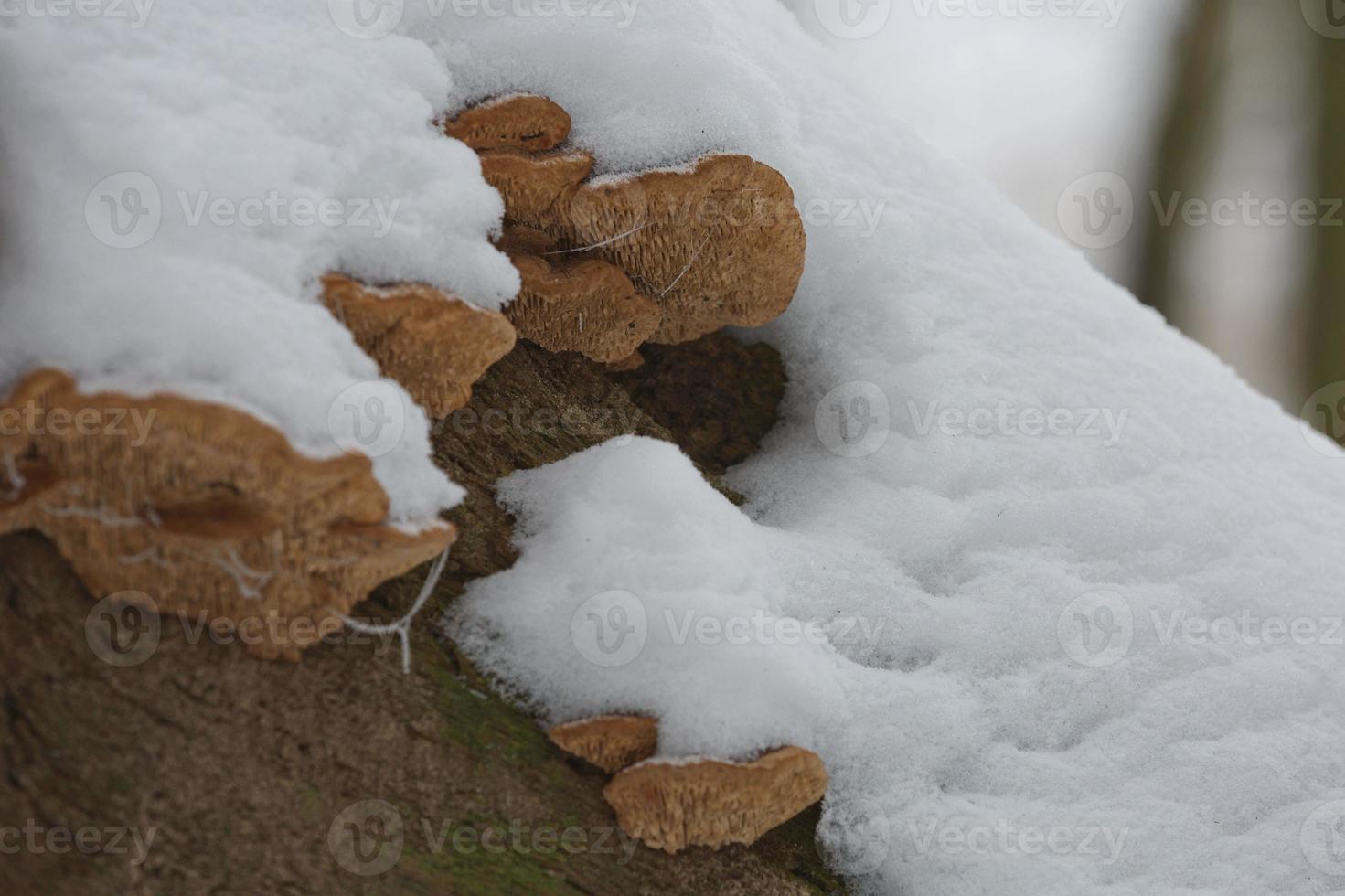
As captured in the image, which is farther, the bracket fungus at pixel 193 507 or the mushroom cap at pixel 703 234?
the mushroom cap at pixel 703 234

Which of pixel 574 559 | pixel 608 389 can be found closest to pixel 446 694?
pixel 574 559

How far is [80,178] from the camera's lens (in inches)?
51.3

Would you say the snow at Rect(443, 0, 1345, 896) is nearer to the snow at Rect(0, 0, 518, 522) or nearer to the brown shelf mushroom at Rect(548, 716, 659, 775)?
the brown shelf mushroom at Rect(548, 716, 659, 775)

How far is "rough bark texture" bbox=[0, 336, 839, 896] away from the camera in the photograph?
1.20 metres

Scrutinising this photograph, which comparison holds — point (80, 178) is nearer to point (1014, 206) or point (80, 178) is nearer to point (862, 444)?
point (862, 444)

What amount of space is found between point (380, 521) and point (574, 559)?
397 mm

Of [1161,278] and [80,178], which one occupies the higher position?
[80,178]

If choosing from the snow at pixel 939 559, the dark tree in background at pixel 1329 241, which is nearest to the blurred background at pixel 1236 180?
the dark tree in background at pixel 1329 241

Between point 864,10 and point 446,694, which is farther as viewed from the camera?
point 864,10

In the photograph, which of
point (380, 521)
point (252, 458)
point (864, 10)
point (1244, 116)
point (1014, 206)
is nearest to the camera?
point (252, 458)

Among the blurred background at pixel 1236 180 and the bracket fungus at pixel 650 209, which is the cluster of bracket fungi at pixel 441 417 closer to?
the bracket fungus at pixel 650 209

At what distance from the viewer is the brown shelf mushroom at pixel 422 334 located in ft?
4.50

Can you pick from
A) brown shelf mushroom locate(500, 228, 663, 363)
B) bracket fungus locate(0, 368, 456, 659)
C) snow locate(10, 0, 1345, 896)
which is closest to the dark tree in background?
snow locate(10, 0, 1345, 896)

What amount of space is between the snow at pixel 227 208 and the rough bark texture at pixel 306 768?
0.91 feet
